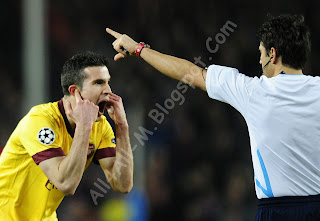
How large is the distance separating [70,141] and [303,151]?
5.90ft

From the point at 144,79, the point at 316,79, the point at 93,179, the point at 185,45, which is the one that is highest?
the point at 185,45

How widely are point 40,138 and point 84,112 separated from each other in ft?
1.12

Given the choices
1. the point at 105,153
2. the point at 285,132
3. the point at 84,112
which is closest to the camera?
the point at 285,132

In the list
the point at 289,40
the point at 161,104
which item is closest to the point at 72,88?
the point at 289,40

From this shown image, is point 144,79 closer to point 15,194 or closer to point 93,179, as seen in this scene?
point 93,179

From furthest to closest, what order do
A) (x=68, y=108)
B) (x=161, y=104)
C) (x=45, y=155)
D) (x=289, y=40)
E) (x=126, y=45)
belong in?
(x=161, y=104) → (x=68, y=108) → (x=45, y=155) → (x=126, y=45) → (x=289, y=40)

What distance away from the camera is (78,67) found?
13.8 feet

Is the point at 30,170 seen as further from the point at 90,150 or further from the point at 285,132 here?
the point at 285,132

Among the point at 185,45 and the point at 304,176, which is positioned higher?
the point at 185,45

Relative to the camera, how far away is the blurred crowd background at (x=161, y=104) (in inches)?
280

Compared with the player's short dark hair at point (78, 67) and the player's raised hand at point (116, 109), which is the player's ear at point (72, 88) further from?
the player's raised hand at point (116, 109)

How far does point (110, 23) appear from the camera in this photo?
835cm

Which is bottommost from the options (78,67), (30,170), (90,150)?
(30,170)

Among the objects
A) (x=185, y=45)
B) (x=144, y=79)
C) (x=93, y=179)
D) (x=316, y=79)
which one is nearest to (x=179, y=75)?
(x=316, y=79)
